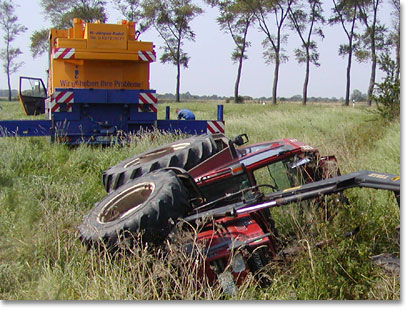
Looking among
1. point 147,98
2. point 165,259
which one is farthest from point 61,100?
point 165,259

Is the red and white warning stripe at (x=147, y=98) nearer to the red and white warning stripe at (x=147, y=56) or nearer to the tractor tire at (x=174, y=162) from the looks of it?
the red and white warning stripe at (x=147, y=56)

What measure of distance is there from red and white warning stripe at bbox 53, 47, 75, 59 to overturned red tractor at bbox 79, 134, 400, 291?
5.06m

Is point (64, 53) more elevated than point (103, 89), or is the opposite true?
point (64, 53)

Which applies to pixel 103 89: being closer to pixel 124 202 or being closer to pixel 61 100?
pixel 61 100

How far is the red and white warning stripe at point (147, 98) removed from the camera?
9.22m

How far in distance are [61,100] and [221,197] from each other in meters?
5.61

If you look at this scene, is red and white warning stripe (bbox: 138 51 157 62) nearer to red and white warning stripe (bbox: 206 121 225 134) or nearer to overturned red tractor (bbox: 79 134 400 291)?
red and white warning stripe (bbox: 206 121 225 134)

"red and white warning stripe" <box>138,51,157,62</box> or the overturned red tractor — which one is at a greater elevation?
"red and white warning stripe" <box>138,51,157,62</box>

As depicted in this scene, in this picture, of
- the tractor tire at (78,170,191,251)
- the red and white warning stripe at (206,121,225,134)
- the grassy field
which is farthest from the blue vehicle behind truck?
the tractor tire at (78,170,191,251)

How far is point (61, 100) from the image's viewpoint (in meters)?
8.91

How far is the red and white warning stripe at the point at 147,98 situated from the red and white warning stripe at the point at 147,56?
681 millimetres

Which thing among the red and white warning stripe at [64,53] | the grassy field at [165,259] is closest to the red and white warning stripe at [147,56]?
the red and white warning stripe at [64,53]

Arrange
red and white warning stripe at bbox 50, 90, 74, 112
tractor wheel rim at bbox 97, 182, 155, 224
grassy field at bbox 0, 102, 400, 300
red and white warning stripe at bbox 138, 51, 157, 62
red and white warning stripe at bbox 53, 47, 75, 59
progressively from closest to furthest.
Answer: grassy field at bbox 0, 102, 400, 300 → tractor wheel rim at bbox 97, 182, 155, 224 → red and white warning stripe at bbox 50, 90, 74, 112 → red and white warning stripe at bbox 53, 47, 75, 59 → red and white warning stripe at bbox 138, 51, 157, 62

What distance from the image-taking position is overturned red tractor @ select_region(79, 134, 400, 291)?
347 centimetres
